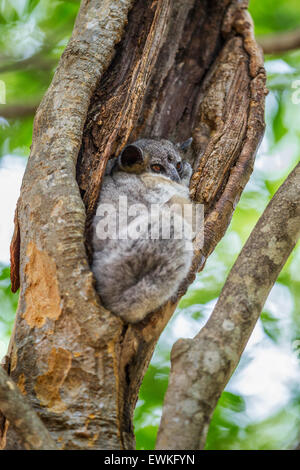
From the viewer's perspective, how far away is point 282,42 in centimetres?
584

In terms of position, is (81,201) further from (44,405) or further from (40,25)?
(40,25)

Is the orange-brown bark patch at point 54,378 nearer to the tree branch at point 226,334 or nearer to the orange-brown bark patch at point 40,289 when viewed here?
the orange-brown bark patch at point 40,289

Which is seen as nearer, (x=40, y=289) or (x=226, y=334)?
(x=226, y=334)

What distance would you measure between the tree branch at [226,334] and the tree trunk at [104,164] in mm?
422

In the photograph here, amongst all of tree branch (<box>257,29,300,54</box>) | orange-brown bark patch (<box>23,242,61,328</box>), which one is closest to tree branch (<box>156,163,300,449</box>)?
orange-brown bark patch (<box>23,242,61,328</box>)

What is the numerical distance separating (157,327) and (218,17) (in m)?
3.24

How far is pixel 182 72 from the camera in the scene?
4.86 metres

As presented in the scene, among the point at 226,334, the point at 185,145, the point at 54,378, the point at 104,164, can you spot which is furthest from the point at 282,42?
the point at 54,378

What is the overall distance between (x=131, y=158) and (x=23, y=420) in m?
2.57

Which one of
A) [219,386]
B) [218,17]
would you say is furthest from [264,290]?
[218,17]

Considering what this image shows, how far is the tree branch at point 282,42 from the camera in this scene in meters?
5.84

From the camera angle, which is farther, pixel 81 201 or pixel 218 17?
Answer: pixel 218 17

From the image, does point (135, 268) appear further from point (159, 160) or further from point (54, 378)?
point (159, 160)

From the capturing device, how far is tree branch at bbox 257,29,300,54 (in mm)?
5836
